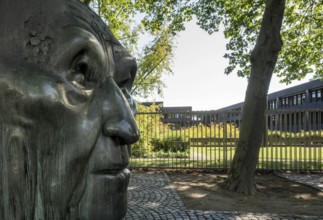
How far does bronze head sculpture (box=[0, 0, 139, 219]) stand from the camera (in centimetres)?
95

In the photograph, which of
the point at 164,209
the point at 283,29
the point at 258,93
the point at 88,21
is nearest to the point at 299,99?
the point at 283,29

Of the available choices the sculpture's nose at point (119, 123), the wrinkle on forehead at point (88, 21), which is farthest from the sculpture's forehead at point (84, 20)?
the sculpture's nose at point (119, 123)

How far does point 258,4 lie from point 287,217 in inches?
329

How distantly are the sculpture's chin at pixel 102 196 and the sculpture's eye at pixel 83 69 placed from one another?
34cm

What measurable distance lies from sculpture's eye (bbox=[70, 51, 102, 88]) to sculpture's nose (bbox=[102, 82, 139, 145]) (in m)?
0.11

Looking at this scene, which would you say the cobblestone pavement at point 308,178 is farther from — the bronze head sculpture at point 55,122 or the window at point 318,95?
the window at point 318,95

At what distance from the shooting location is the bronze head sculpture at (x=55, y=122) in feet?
3.10

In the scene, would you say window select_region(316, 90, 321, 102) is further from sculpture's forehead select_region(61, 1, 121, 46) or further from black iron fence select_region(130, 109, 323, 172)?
sculpture's forehead select_region(61, 1, 121, 46)

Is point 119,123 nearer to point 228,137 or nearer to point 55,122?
point 55,122

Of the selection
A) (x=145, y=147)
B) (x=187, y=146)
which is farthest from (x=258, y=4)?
(x=145, y=147)

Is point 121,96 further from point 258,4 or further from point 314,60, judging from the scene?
point 314,60

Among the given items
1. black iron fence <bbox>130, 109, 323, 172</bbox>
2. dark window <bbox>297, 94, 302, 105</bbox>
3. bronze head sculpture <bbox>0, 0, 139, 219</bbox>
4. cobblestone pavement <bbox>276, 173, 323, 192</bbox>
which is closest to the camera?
bronze head sculpture <bbox>0, 0, 139, 219</bbox>

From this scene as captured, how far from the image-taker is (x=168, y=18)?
1209 centimetres

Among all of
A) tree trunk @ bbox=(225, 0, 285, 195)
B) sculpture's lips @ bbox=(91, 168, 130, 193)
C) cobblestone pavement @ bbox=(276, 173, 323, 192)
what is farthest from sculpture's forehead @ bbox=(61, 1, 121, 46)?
cobblestone pavement @ bbox=(276, 173, 323, 192)
